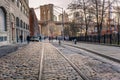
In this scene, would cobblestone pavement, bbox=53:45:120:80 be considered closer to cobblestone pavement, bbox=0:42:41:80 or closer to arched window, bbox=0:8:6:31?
cobblestone pavement, bbox=0:42:41:80

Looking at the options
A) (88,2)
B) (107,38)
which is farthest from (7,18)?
(88,2)

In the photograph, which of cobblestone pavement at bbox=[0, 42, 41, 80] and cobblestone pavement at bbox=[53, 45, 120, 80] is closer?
cobblestone pavement at bbox=[0, 42, 41, 80]

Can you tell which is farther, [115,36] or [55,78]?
[115,36]

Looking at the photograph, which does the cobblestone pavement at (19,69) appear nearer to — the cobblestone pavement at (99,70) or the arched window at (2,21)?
the cobblestone pavement at (99,70)

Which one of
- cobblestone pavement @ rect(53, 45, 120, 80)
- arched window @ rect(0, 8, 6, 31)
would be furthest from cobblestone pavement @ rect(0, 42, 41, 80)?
arched window @ rect(0, 8, 6, 31)

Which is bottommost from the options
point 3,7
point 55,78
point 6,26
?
point 55,78

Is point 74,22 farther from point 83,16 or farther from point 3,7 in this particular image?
point 3,7

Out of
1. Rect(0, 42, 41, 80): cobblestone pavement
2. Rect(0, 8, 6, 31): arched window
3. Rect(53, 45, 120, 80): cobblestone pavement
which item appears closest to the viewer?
Rect(0, 42, 41, 80): cobblestone pavement

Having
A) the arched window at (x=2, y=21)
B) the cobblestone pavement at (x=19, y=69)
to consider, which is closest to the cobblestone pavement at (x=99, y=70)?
the cobblestone pavement at (x=19, y=69)

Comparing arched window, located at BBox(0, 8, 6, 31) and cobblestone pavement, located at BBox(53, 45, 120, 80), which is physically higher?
arched window, located at BBox(0, 8, 6, 31)

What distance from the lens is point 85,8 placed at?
54.7 meters

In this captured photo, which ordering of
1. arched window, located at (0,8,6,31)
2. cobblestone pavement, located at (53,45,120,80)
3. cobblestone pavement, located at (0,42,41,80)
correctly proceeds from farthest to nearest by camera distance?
arched window, located at (0,8,6,31), cobblestone pavement, located at (53,45,120,80), cobblestone pavement, located at (0,42,41,80)

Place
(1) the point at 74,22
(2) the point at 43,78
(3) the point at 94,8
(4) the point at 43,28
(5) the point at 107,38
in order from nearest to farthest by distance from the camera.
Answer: (2) the point at 43,78 < (5) the point at 107,38 < (3) the point at 94,8 < (1) the point at 74,22 < (4) the point at 43,28

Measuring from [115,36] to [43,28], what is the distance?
10962 centimetres
